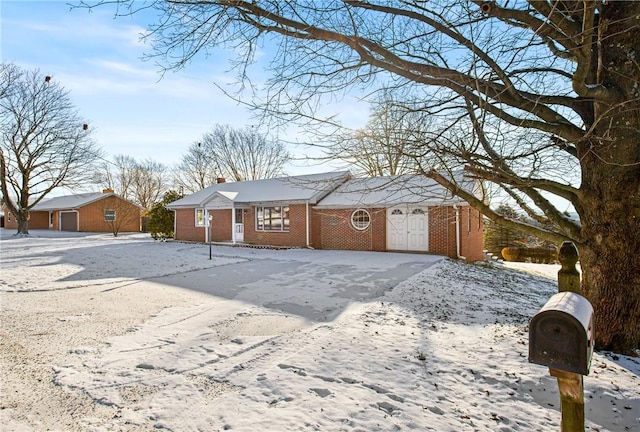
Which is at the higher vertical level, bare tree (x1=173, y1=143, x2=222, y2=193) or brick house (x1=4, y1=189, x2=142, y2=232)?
bare tree (x1=173, y1=143, x2=222, y2=193)

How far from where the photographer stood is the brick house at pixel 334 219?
14.2 m

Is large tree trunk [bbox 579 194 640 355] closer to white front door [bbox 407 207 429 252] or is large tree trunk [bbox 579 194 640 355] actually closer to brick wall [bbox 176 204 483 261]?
brick wall [bbox 176 204 483 261]

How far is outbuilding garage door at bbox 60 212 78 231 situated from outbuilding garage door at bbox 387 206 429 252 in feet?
118

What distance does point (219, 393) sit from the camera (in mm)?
3209

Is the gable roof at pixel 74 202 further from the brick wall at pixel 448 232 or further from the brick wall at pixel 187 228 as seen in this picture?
the brick wall at pixel 448 232

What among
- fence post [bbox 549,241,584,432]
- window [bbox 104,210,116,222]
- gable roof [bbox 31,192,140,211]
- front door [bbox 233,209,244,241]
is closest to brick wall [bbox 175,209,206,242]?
front door [bbox 233,209,244,241]

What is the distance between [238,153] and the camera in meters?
36.8

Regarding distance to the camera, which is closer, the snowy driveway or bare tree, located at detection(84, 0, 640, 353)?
bare tree, located at detection(84, 0, 640, 353)

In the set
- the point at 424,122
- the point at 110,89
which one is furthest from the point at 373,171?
the point at 110,89

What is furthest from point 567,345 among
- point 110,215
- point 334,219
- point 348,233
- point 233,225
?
point 110,215

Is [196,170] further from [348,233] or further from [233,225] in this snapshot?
[348,233]

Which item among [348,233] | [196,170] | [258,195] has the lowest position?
[348,233]

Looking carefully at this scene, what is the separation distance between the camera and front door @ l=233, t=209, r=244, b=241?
66.1 ft

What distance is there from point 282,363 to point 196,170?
1513 inches
